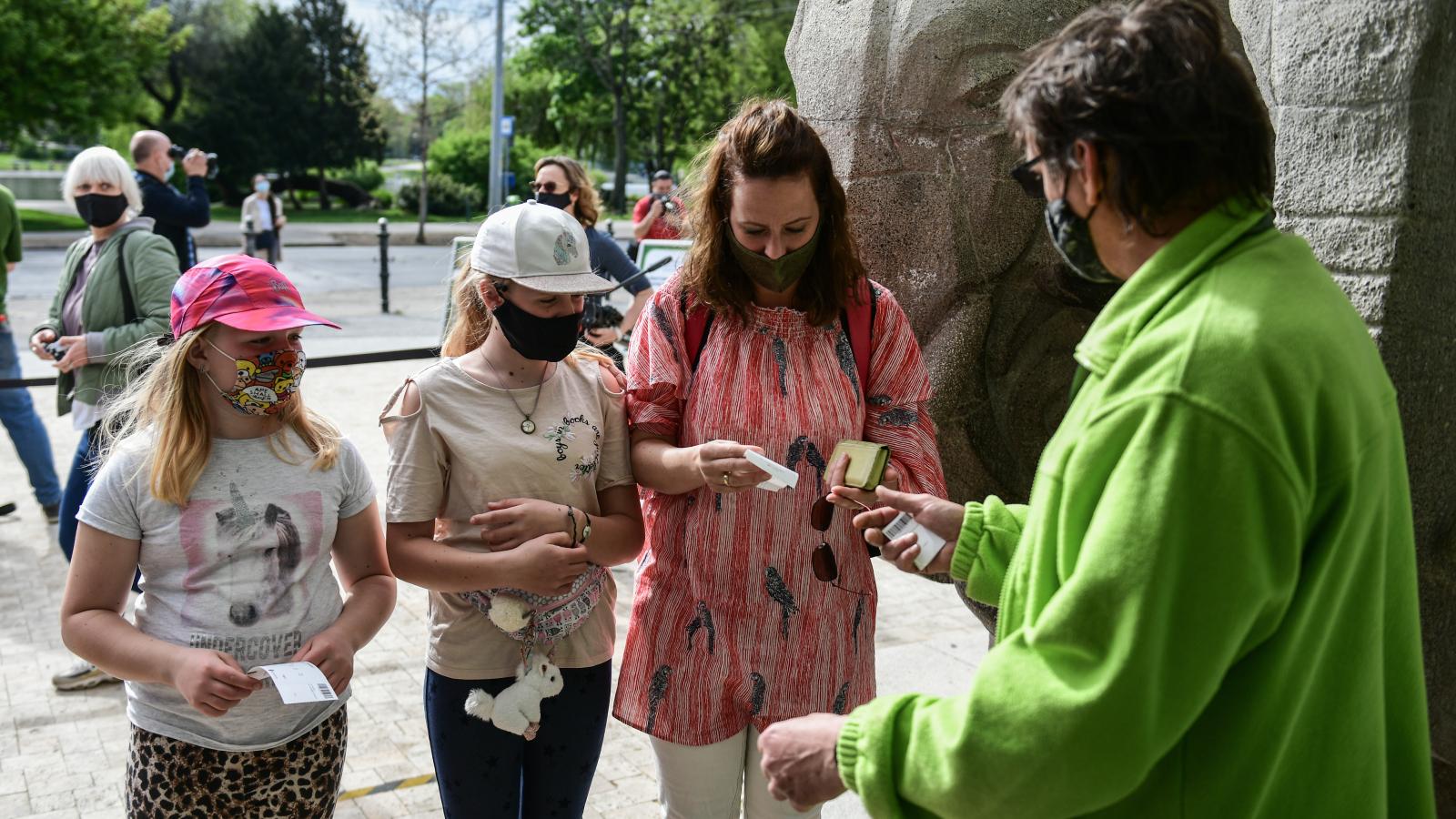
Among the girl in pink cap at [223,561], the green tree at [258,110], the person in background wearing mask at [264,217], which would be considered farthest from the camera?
the green tree at [258,110]

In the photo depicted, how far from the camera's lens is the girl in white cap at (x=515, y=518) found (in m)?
2.58

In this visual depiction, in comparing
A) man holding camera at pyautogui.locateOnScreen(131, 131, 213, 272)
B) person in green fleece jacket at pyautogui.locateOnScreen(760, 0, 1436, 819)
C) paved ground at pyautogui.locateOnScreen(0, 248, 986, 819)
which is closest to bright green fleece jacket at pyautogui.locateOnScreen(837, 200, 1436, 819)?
person in green fleece jacket at pyautogui.locateOnScreen(760, 0, 1436, 819)

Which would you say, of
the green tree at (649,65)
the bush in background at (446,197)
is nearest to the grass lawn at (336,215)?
the bush in background at (446,197)

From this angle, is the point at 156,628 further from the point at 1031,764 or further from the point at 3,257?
the point at 3,257

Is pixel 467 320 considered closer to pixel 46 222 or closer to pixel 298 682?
pixel 298 682

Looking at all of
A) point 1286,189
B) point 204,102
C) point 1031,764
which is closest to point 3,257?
point 1286,189

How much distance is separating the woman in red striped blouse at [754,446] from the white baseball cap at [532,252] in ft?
0.64

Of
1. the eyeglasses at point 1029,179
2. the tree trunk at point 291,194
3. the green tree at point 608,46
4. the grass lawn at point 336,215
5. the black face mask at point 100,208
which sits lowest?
the grass lawn at point 336,215

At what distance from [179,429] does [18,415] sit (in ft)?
15.1

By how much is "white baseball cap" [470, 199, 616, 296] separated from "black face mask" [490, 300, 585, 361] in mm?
63

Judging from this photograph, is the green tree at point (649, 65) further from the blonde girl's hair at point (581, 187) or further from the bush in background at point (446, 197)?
the blonde girl's hair at point (581, 187)

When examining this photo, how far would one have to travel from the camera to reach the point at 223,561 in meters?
2.58

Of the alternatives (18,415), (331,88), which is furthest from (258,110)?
(18,415)

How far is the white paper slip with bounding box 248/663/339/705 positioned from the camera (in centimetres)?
236
